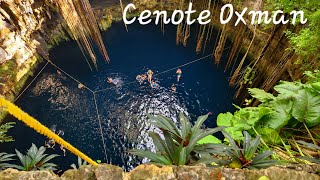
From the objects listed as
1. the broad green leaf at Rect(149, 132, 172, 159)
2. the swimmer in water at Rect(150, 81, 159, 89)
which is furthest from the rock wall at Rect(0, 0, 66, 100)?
the broad green leaf at Rect(149, 132, 172, 159)

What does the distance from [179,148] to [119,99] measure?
722 cm

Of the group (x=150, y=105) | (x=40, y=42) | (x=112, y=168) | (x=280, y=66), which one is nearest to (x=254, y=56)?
(x=280, y=66)

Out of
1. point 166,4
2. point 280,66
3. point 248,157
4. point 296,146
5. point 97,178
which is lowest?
point 97,178

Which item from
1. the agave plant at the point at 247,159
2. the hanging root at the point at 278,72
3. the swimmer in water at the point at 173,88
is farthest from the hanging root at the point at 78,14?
the hanging root at the point at 278,72

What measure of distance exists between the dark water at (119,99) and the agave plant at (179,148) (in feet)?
16.7

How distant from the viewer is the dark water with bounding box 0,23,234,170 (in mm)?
7109

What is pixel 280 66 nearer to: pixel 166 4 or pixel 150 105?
pixel 150 105

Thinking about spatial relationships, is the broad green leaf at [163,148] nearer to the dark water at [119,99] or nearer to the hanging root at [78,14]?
the hanging root at [78,14]

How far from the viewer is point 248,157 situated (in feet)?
5.59

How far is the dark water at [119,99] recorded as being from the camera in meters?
7.11

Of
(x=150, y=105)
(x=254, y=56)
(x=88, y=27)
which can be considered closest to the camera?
(x=88, y=27)

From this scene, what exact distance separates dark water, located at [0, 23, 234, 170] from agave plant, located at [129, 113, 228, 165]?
5091mm

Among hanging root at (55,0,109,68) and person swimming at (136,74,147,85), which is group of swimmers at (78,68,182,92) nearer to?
person swimming at (136,74,147,85)

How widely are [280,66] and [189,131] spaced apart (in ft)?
14.5
